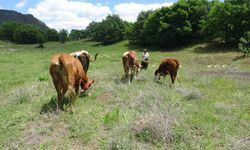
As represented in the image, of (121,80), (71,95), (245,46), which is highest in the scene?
(71,95)

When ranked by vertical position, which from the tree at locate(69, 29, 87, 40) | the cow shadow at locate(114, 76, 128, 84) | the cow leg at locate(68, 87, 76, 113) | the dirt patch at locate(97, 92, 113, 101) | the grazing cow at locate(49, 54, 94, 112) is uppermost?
the tree at locate(69, 29, 87, 40)

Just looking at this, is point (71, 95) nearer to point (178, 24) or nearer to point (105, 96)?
point (105, 96)

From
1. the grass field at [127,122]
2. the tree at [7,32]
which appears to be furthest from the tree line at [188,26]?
the tree at [7,32]

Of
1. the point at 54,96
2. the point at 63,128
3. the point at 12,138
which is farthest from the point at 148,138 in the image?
the point at 54,96

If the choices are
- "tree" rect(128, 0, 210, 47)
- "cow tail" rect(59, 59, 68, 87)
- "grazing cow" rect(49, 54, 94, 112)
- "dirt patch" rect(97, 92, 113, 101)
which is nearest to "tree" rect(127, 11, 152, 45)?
"tree" rect(128, 0, 210, 47)

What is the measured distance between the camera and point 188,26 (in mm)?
51875

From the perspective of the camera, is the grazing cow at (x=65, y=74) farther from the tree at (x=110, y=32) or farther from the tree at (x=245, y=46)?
the tree at (x=110, y=32)

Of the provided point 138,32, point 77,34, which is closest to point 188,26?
point 138,32

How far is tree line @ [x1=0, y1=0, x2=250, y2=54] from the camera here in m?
43.3

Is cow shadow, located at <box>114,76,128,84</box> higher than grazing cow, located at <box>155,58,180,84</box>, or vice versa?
Result: grazing cow, located at <box>155,58,180,84</box>

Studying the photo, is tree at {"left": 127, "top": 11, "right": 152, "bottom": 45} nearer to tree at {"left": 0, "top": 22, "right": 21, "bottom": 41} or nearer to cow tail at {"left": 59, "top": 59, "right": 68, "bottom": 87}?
cow tail at {"left": 59, "top": 59, "right": 68, "bottom": 87}

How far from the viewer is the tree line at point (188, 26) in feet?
142

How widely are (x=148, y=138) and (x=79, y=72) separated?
158 inches

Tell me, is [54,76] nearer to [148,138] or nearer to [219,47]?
[148,138]
